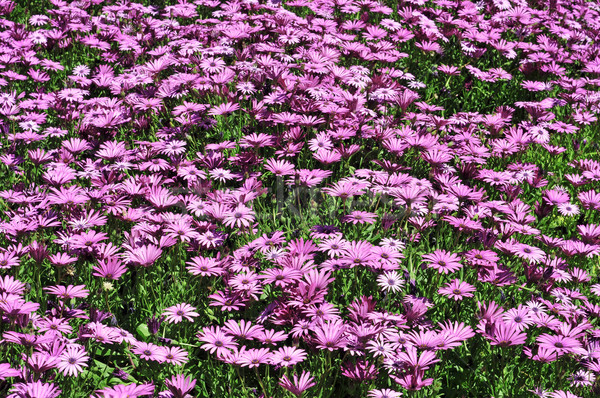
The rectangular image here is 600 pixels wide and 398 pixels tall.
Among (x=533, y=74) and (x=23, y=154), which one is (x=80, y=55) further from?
(x=533, y=74)

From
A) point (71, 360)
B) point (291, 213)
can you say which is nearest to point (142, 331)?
point (71, 360)

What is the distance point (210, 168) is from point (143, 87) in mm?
1358

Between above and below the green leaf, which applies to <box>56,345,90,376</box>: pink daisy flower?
above

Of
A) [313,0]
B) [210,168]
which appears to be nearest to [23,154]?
[210,168]

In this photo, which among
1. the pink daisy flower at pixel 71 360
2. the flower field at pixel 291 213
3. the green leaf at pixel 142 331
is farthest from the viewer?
the green leaf at pixel 142 331

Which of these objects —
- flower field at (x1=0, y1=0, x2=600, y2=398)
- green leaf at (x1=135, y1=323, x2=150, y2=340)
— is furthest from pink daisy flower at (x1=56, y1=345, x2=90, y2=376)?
green leaf at (x1=135, y1=323, x2=150, y2=340)

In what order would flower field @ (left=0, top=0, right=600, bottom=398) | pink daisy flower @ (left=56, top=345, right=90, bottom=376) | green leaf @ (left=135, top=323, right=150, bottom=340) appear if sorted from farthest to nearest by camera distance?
green leaf @ (left=135, top=323, right=150, bottom=340) → flower field @ (left=0, top=0, right=600, bottom=398) → pink daisy flower @ (left=56, top=345, right=90, bottom=376)

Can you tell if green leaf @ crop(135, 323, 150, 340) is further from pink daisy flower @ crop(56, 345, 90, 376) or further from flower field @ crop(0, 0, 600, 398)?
pink daisy flower @ crop(56, 345, 90, 376)

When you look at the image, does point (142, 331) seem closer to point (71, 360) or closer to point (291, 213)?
point (71, 360)

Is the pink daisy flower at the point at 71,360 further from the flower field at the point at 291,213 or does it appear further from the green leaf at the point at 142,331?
the green leaf at the point at 142,331

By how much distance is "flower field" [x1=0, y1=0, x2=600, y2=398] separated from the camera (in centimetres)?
260

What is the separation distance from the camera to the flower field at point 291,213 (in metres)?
2.60

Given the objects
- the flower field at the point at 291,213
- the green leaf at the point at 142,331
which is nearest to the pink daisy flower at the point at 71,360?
the flower field at the point at 291,213

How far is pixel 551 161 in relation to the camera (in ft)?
15.3
